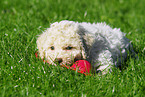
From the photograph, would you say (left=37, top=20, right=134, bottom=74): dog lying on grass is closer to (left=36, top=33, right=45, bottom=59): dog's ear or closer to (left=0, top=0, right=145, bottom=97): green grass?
(left=36, top=33, right=45, bottom=59): dog's ear

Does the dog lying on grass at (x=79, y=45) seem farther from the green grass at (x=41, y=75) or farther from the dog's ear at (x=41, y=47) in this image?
the green grass at (x=41, y=75)

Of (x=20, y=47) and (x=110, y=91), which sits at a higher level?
(x=20, y=47)

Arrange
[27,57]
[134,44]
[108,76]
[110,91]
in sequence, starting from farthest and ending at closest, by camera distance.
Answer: [134,44]
[27,57]
[108,76]
[110,91]

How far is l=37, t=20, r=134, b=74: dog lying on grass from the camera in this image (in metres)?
4.14

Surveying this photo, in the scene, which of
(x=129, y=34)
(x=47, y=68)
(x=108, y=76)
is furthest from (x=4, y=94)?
(x=129, y=34)

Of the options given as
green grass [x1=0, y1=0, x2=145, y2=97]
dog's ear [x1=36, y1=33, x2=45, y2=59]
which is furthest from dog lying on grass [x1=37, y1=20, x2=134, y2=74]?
green grass [x1=0, y1=0, x2=145, y2=97]

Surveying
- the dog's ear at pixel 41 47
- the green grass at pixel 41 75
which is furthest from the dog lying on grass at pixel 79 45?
the green grass at pixel 41 75

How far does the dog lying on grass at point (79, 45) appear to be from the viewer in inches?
163

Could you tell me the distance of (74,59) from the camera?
13.5ft

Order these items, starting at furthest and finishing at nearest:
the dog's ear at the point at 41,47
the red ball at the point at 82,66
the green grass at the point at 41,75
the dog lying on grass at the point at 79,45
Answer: the dog's ear at the point at 41,47 → the dog lying on grass at the point at 79,45 → the red ball at the point at 82,66 → the green grass at the point at 41,75

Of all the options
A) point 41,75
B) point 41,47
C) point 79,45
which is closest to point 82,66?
point 79,45

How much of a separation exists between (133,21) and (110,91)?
15.4 ft

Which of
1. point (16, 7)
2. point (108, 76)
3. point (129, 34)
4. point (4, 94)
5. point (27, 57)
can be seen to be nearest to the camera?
point (4, 94)

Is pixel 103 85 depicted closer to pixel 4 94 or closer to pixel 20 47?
pixel 4 94
